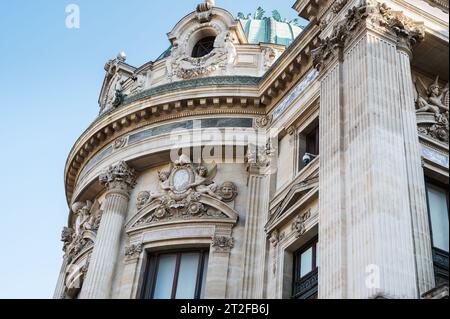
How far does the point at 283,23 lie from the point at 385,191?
73.0 feet

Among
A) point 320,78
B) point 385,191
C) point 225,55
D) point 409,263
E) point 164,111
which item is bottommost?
point 409,263

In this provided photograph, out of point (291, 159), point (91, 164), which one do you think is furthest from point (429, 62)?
point (91, 164)

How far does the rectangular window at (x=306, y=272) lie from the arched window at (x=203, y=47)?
422 inches

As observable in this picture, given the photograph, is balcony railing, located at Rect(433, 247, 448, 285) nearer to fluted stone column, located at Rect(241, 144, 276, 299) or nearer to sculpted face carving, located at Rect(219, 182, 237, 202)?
fluted stone column, located at Rect(241, 144, 276, 299)

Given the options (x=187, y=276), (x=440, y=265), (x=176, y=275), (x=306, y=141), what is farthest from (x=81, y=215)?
(x=440, y=265)

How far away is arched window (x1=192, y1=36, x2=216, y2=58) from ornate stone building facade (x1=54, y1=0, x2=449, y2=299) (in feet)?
0.26

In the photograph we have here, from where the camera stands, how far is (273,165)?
2488 cm

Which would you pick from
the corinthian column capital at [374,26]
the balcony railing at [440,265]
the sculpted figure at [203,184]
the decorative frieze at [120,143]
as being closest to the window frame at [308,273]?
the balcony railing at [440,265]

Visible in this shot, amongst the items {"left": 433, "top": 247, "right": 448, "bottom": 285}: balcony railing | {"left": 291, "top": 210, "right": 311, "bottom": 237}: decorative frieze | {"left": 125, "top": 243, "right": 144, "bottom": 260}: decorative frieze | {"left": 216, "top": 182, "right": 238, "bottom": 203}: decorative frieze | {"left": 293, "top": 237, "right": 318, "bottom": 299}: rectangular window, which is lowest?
{"left": 433, "top": 247, "right": 448, "bottom": 285}: balcony railing

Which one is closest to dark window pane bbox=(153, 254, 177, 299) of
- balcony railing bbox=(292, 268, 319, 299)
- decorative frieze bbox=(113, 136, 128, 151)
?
balcony railing bbox=(292, 268, 319, 299)

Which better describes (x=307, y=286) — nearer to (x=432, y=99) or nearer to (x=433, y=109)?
(x=433, y=109)

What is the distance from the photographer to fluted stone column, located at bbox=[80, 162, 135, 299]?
81.4 ft

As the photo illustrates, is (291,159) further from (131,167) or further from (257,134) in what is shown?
(131,167)

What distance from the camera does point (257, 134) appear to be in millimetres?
25984
